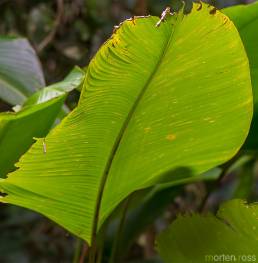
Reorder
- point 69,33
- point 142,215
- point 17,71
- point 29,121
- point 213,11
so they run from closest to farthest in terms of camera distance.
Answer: point 213,11 < point 29,121 < point 17,71 < point 142,215 < point 69,33

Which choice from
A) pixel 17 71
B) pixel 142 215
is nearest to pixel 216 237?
pixel 17 71

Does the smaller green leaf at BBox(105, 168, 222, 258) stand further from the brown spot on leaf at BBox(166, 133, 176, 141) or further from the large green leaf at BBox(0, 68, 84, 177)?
the brown spot on leaf at BBox(166, 133, 176, 141)

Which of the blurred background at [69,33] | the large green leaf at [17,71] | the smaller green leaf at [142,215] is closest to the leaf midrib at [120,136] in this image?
the large green leaf at [17,71]

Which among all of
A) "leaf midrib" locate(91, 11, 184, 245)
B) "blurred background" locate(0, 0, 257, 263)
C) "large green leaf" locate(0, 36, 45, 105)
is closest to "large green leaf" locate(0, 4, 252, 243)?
"leaf midrib" locate(91, 11, 184, 245)

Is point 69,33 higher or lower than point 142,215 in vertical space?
higher

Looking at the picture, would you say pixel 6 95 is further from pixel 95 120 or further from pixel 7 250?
pixel 7 250

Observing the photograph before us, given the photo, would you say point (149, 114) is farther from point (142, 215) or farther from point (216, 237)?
point (142, 215)
